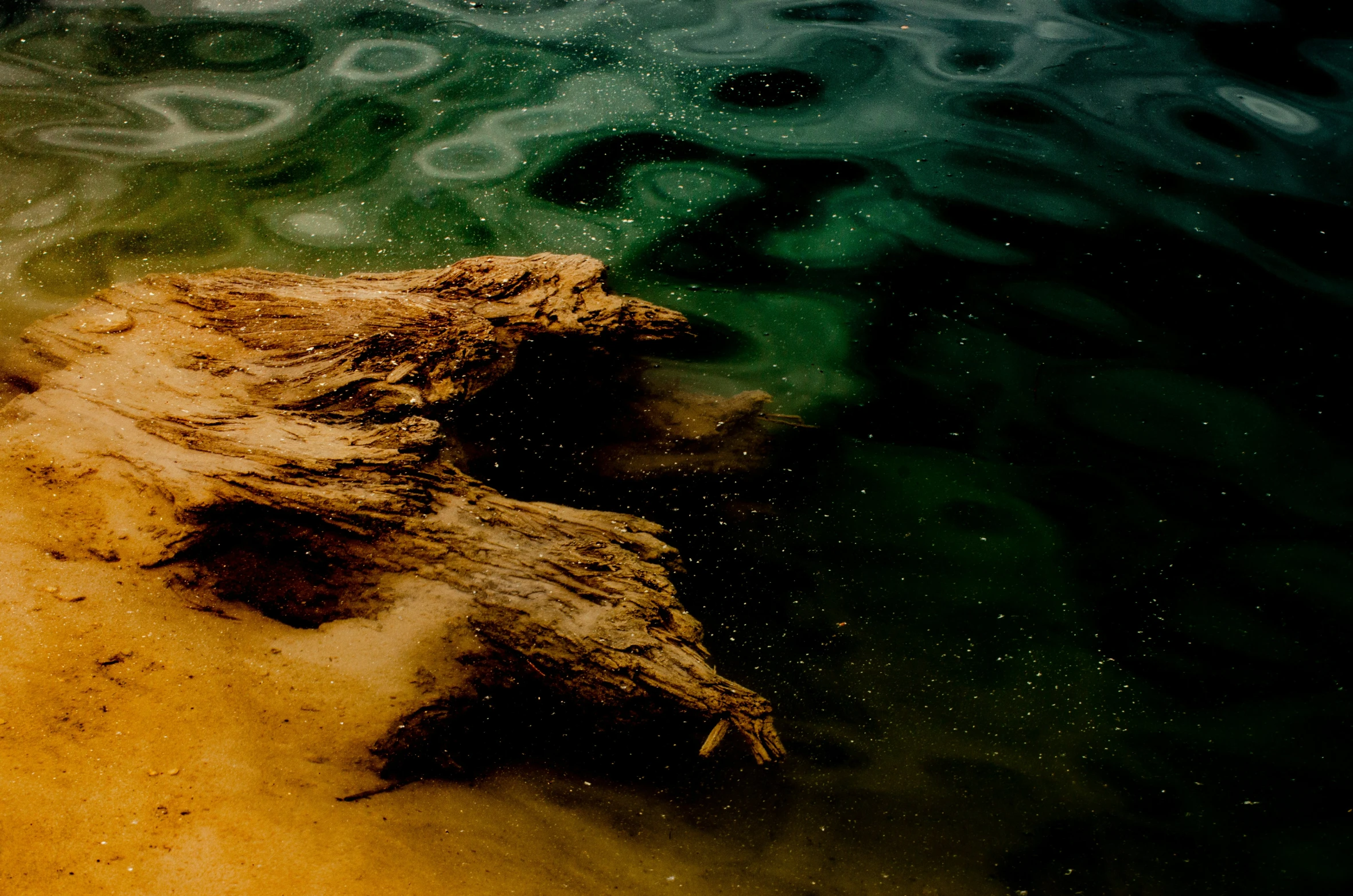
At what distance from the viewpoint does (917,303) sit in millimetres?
2637

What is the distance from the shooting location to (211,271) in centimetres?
243

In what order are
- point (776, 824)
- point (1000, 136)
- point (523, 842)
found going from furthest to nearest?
point (1000, 136) < point (776, 824) < point (523, 842)

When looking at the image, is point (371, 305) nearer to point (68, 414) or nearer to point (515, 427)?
point (515, 427)

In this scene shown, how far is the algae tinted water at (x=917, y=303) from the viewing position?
163 cm

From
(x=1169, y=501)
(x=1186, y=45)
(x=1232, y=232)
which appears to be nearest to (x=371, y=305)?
(x=1169, y=501)

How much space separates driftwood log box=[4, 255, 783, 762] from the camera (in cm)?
163

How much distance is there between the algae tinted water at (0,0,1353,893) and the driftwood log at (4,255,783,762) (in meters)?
0.13

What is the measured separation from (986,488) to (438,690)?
4.55ft

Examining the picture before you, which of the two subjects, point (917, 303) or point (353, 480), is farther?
point (917, 303)

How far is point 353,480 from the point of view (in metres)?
1.78

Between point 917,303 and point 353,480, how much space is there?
1715 millimetres

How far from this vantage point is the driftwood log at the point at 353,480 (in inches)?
64.2

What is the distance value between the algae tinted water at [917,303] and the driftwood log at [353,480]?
133 mm

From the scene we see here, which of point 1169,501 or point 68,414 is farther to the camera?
point 1169,501
